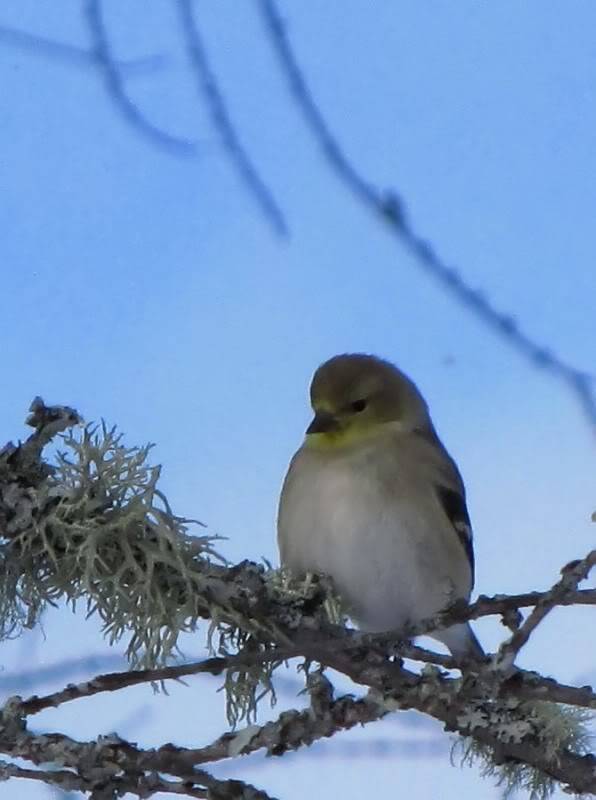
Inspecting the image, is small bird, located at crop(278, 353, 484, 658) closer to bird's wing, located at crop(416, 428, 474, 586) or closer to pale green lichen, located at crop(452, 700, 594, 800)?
bird's wing, located at crop(416, 428, 474, 586)

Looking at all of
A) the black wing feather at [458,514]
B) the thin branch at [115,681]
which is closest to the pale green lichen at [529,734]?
the thin branch at [115,681]

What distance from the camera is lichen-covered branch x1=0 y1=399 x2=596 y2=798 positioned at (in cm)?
86

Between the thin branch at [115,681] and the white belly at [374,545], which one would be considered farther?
the white belly at [374,545]

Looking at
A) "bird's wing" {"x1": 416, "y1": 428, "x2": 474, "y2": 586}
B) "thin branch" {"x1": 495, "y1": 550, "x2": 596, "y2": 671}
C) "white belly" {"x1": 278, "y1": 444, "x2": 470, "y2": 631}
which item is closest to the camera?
"thin branch" {"x1": 495, "y1": 550, "x2": 596, "y2": 671}

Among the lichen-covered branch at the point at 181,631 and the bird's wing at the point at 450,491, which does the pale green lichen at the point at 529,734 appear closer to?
the lichen-covered branch at the point at 181,631

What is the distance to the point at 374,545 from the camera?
4.47ft

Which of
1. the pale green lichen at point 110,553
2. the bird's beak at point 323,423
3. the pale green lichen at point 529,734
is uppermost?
the bird's beak at point 323,423

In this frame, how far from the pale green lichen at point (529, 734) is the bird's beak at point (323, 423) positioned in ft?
1.74

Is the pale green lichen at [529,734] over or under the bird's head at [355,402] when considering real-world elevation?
under

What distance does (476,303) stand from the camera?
0.93 metres

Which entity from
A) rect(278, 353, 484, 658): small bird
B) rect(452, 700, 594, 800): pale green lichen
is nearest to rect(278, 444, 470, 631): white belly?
rect(278, 353, 484, 658): small bird

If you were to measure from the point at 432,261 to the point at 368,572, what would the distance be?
20.1 inches

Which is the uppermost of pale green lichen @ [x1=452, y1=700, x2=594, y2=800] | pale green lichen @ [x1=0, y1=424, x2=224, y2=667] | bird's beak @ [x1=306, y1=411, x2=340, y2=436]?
bird's beak @ [x1=306, y1=411, x2=340, y2=436]

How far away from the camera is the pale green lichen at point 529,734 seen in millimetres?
958
